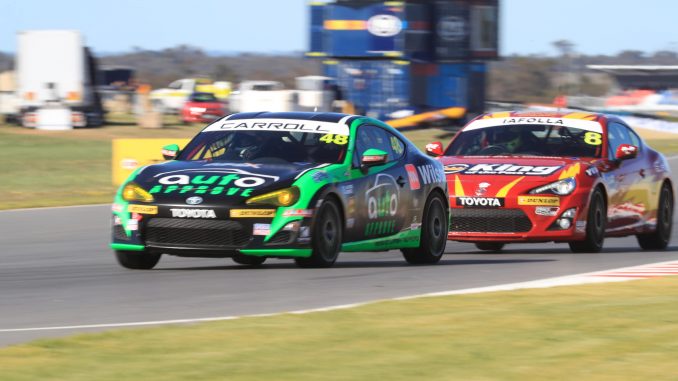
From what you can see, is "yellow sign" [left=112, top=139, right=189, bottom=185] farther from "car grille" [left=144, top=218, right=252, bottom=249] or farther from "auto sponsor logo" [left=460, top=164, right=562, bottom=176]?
"car grille" [left=144, top=218, right=252, bottom=249]

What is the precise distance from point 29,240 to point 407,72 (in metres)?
36.4

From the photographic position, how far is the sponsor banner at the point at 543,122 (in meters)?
14.9

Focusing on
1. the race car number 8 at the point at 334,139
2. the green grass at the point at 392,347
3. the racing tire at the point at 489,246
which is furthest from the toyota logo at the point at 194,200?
the racing tire at the point at 489,246

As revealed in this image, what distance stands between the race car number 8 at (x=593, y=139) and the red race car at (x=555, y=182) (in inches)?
0.4

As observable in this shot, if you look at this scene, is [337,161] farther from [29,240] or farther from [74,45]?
[74,45]

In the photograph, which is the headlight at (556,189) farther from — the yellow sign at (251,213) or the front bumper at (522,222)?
the yellow sign at (251,213)

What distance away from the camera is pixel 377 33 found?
5038cm

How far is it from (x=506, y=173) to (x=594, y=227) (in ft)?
3.54

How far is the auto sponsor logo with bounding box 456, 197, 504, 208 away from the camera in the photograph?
13.6 m

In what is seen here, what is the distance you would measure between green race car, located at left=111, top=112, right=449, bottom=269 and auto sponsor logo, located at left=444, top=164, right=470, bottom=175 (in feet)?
2.82

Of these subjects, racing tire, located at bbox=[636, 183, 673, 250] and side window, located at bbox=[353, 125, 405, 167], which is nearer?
side window, located at bbox=[353, 125, 405, 167]

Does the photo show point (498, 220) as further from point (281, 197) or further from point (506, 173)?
point (281, 197)

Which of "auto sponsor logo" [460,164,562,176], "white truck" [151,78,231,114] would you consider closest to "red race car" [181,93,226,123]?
"white truck" [151,78,231,114]

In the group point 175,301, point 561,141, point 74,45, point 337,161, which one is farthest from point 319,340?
point 74,45
